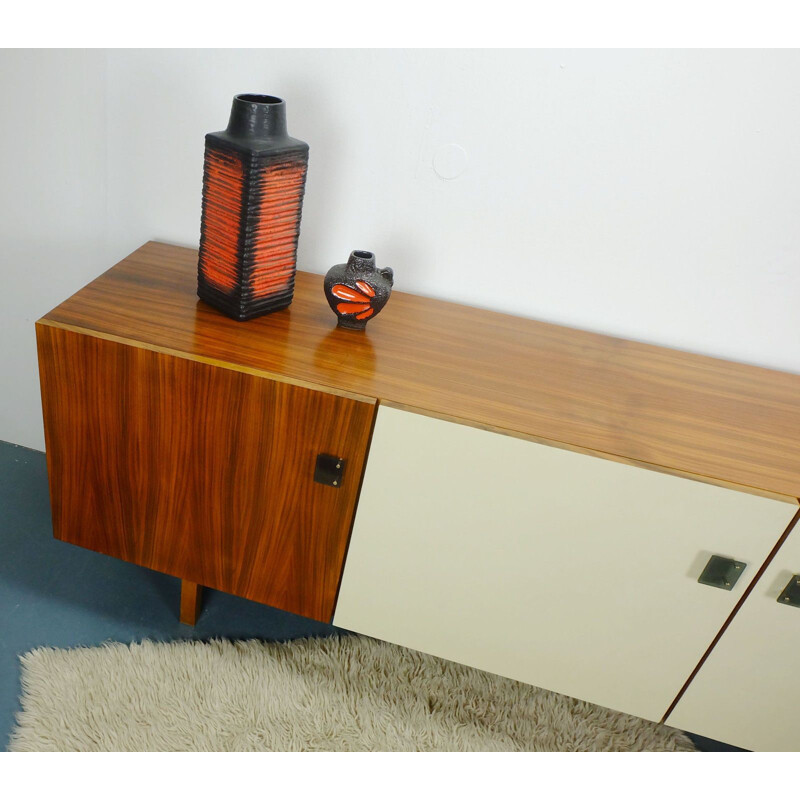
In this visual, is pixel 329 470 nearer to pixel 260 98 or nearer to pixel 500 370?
pixel 500 370

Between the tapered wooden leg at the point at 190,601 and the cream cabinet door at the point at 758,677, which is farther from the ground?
the cream cabinet door at the point at 758,677

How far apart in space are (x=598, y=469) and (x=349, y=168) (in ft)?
2.36

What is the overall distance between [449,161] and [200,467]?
27.4 inches

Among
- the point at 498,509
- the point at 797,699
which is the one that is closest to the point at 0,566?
the point at 498,509

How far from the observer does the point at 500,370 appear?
47.6 inches

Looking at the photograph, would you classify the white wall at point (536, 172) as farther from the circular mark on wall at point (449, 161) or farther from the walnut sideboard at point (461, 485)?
the walnut sideboard at point (461, 485)

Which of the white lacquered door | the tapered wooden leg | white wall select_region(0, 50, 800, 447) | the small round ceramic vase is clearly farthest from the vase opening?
the tapered wooden leg

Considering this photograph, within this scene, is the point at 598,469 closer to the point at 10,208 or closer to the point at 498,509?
the point at 498,509

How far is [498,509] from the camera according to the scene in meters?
1.13

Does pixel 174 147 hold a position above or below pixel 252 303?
above

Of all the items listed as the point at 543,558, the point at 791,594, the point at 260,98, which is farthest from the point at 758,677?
the point at 260,98

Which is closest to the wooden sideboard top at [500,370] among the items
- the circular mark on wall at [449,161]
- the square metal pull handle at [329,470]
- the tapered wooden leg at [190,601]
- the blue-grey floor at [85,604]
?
the square metal pull handle at [329,470]

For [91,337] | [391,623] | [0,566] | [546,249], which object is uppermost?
[546,249]

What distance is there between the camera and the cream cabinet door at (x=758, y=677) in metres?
1.09
